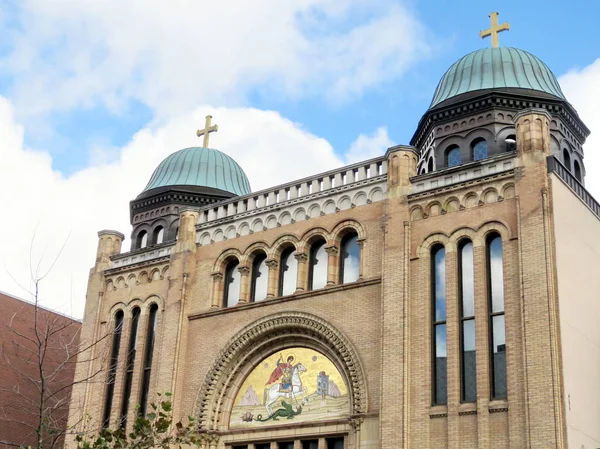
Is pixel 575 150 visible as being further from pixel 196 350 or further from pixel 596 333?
pixel 196 350

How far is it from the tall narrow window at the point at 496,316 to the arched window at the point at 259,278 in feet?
25.9

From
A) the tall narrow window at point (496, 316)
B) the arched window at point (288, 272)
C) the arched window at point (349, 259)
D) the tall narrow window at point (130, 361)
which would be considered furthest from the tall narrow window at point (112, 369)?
the tall narrow window at point (496, 316)

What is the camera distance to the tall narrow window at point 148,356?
30484mm

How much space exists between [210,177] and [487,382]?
59.0 ft

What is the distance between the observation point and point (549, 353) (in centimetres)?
2172

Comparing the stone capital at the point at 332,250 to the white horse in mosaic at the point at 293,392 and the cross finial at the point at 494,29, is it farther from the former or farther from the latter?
the cross finial at the point at 494,29

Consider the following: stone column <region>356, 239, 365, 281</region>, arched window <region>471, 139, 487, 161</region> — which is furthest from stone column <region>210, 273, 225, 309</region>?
arched window <region>471, 139, 487, 161</region>

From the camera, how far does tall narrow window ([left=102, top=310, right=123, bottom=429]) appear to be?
31.4 meters

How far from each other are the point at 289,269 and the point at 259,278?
1230 millimetres

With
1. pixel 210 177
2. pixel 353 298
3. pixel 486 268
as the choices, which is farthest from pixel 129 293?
pixel 486 268

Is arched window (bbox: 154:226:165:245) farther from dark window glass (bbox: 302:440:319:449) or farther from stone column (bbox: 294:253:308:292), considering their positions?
dark window glass (bbox: 302:440:319:449)

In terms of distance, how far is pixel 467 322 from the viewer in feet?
79.2

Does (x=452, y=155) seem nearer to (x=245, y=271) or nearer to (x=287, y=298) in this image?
(x=287, y=298)

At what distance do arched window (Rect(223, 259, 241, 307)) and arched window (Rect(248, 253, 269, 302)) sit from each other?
53cm
